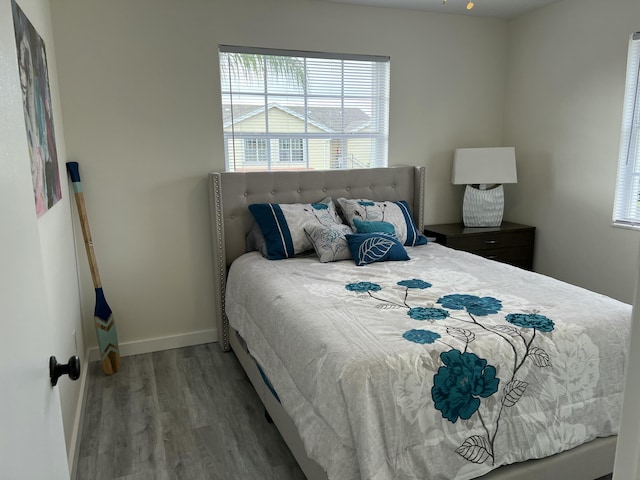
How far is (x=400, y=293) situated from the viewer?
2.31 meters

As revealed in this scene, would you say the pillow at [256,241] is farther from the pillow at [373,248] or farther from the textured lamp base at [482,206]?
the textured lamp base at [482,206]

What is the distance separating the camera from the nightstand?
3.69 metres

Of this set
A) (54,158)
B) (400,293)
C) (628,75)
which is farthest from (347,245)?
(628,75)

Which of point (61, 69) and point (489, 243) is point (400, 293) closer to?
point (489, 243)

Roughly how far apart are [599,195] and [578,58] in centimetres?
102

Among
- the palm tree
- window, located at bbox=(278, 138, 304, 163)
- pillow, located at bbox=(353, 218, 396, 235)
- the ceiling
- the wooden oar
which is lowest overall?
the wooden oar

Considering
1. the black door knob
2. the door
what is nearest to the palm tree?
the door

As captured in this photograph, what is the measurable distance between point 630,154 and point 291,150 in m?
2.38

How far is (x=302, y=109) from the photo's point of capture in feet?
11.8

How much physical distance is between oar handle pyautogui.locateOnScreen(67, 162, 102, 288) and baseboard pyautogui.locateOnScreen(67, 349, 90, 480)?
0.59 meters

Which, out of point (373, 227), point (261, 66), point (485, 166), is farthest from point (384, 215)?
point (261, 66)

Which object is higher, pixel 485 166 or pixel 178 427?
pixel 485 166

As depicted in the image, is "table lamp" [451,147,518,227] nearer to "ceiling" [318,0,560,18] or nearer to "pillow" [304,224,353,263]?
"ceiling" [318,0,560,18]

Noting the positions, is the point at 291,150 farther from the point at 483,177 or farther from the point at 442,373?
the point at 442,373
